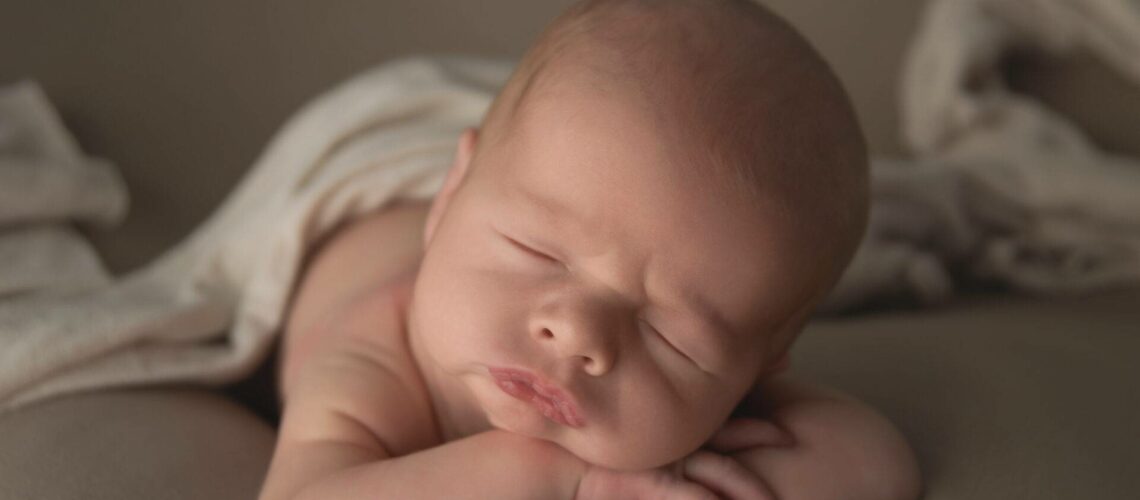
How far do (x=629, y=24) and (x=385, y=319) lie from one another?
0.29m

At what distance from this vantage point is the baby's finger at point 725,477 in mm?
666

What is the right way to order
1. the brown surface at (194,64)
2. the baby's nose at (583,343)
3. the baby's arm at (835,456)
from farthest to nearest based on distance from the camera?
the brown surface at (194,64) → the baby's arm at (835,456) → the baby's nose at (583,343)

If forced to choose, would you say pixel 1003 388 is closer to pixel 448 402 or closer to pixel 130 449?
pixel 448 402

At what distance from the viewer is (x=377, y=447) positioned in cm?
72

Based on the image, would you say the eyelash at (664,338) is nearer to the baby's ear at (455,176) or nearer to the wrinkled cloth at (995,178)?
the baby's ear at (455,176)

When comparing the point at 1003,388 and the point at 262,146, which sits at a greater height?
the point at 1003,388

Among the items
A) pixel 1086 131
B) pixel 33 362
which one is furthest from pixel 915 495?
pixel 1086 131

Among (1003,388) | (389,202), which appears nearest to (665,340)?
(1003,388)

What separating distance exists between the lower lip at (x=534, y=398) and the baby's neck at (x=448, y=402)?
0.47 feet

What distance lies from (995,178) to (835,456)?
0.66 meters

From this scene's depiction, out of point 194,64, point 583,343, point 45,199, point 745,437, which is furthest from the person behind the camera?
point 194,64

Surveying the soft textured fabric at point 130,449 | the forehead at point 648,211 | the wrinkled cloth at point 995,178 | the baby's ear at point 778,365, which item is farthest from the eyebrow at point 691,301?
the wrinkled cloth at point 995,178

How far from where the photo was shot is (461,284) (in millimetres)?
648

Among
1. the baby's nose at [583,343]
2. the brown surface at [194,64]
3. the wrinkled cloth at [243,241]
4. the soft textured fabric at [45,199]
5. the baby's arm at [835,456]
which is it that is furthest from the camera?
the brown surface at [194,64]
